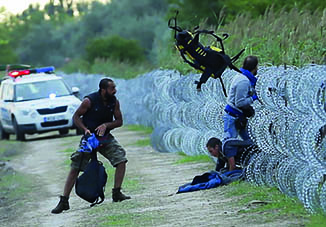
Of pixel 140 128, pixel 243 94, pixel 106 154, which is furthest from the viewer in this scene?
pixel 140 128

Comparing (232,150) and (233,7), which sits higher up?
(232,150)

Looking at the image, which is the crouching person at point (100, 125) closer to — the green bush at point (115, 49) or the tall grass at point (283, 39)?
the tall grass at point (283, 39)

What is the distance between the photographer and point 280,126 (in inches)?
419

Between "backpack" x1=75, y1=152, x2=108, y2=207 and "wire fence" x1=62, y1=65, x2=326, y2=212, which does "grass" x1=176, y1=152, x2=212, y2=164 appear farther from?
"backpack" x1=75, y1=152, x2=108, y2=207

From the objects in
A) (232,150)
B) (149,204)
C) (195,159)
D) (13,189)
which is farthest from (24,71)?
(149,204)

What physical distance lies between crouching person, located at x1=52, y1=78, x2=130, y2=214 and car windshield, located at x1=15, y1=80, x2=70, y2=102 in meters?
14.7

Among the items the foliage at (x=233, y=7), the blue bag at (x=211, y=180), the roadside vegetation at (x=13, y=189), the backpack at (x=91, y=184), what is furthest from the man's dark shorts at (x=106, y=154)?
the foliage at (x=233, y=7)

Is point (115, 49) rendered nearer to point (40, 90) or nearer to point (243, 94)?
point (40, 90)

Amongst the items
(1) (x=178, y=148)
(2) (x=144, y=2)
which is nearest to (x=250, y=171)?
(1) (x=178, y=148)

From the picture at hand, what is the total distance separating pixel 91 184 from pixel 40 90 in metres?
15.5

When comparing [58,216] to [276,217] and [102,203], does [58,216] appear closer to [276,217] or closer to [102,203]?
[102,203]

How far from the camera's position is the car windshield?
26.9m

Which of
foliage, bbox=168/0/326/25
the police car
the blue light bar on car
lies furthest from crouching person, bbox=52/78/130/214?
the blue light bar on car

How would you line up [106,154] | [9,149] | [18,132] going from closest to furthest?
[106,154], [9,149], [18,132]
